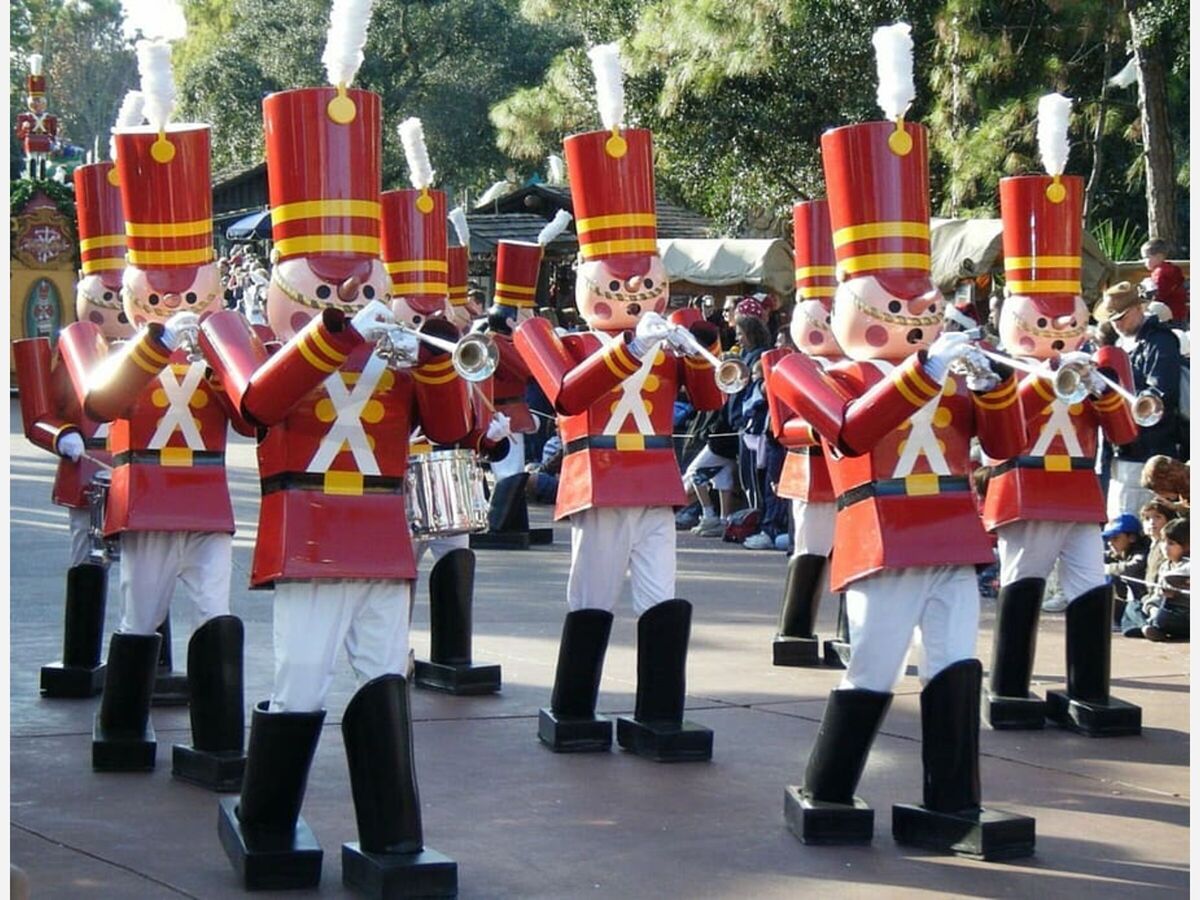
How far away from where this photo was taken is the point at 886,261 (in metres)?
6.22

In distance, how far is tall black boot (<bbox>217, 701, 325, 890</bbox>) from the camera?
18.3 feet

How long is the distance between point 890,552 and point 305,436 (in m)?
1.83

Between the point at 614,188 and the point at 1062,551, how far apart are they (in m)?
2.40

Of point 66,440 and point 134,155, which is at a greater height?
point 134,155

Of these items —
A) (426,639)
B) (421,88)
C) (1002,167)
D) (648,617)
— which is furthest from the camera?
(421,88)

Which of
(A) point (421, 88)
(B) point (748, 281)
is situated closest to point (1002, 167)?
(B) point (748, 281)

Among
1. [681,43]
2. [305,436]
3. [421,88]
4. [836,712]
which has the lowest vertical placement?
[836,712]

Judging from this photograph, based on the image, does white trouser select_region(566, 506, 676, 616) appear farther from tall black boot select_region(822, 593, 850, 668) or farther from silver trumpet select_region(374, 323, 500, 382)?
A: tall black boot select_region(822, 593, 850, 668)

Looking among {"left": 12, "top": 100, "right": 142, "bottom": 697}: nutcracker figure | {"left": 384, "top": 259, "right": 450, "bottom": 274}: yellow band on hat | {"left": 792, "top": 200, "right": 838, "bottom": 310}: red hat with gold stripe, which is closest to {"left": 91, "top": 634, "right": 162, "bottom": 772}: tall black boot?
{"left": 12, "top": 100, "right": 142, "bottom": 697}: nutcracker figure

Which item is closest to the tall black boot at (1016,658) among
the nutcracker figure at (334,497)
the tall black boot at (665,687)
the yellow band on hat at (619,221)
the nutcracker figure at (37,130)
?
the tall black boot at (665,687)

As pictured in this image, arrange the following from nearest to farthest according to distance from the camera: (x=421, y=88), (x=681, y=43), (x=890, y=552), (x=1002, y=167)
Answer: (x=890, y=552)
(x=1002, y=167)
(x=681, y=43)
(x=421, y=88)

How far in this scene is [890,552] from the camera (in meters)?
6.00

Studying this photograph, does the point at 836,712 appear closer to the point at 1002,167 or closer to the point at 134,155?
the point at 134,155

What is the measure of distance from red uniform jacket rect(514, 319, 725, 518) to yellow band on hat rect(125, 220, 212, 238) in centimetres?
135
